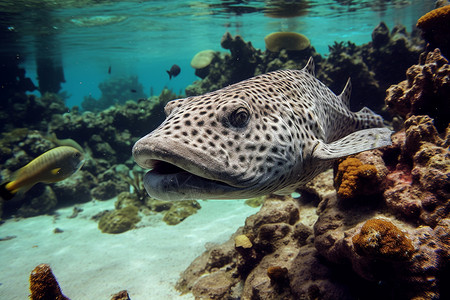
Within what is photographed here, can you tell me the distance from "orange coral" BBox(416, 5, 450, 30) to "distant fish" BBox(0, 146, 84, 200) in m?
8.54

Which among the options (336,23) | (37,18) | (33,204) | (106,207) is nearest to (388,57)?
(106,207)

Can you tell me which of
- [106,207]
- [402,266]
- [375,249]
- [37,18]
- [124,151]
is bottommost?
[106,207]

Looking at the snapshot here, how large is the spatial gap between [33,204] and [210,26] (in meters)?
27.9

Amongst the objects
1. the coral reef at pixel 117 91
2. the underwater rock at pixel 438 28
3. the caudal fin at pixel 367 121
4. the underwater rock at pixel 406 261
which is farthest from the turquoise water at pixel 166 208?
the coral reef at pixel 117 91

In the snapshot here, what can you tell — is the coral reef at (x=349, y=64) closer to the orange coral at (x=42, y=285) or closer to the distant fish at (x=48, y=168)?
the distant fish at (x=48, y=168)

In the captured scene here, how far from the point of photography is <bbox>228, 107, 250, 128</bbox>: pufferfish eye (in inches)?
99.8

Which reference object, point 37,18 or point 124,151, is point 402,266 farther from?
point 37,18

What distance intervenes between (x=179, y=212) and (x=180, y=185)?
282 inches

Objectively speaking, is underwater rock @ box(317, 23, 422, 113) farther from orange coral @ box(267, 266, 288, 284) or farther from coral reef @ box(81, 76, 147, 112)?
coral reef @ box(81, 76, 147, 112)

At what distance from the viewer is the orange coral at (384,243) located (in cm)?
224

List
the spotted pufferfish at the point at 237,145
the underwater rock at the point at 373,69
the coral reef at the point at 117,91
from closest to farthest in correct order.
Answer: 1. the spotted pufferfish at the point at 237,145
2. the underwater rock at the point at 373,69
3. the coral reef at the point at 117,91

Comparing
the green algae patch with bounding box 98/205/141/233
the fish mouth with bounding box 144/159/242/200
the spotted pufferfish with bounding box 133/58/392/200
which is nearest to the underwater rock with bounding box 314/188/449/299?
the spotted pufferfish with bounding box 133/58/392/200

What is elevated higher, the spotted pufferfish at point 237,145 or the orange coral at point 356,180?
the spotted pufferfish at point 237,145

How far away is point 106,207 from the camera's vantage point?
432 inches
